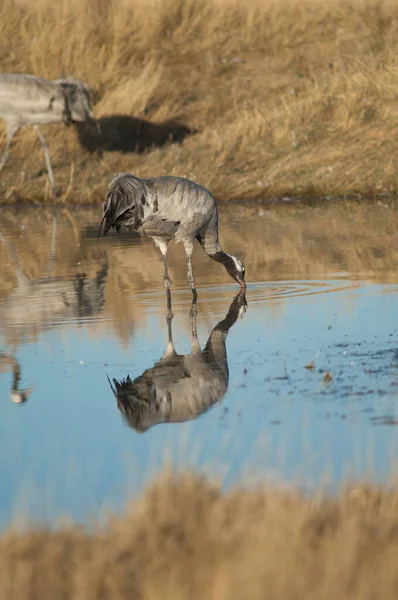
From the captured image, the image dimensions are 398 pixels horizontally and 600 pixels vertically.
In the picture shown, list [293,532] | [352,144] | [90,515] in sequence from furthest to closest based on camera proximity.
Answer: [352,144]
[90,515]
[293,532]

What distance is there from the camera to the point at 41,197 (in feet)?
78.5

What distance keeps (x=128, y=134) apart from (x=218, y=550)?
21085 mm

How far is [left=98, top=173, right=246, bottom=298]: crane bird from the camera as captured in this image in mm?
10531

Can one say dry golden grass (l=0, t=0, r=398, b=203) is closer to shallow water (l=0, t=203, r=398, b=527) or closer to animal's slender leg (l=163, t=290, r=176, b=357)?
shallow water (l=0, t=203, r=398, b=527)

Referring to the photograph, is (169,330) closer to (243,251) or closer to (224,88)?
(243,251)

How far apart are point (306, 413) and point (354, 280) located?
536 centimetres

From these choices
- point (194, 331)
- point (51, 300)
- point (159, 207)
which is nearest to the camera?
point (194, 331)

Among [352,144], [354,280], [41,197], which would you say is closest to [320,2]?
[352,144]

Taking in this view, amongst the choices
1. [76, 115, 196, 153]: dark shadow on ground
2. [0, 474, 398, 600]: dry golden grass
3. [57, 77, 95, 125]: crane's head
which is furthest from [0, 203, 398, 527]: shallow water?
[76, 115, 196, 153]: dark shadow on ground

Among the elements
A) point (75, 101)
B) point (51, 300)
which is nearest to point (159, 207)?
point (51, 300)

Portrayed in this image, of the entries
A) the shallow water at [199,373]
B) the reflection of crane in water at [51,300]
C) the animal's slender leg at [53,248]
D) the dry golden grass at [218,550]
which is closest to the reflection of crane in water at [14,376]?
the shallow water at [199,373]

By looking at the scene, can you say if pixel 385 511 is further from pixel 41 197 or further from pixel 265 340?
pixel 41 197

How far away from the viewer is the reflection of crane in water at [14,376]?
7824mm

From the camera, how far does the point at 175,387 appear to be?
7789 millimetres
